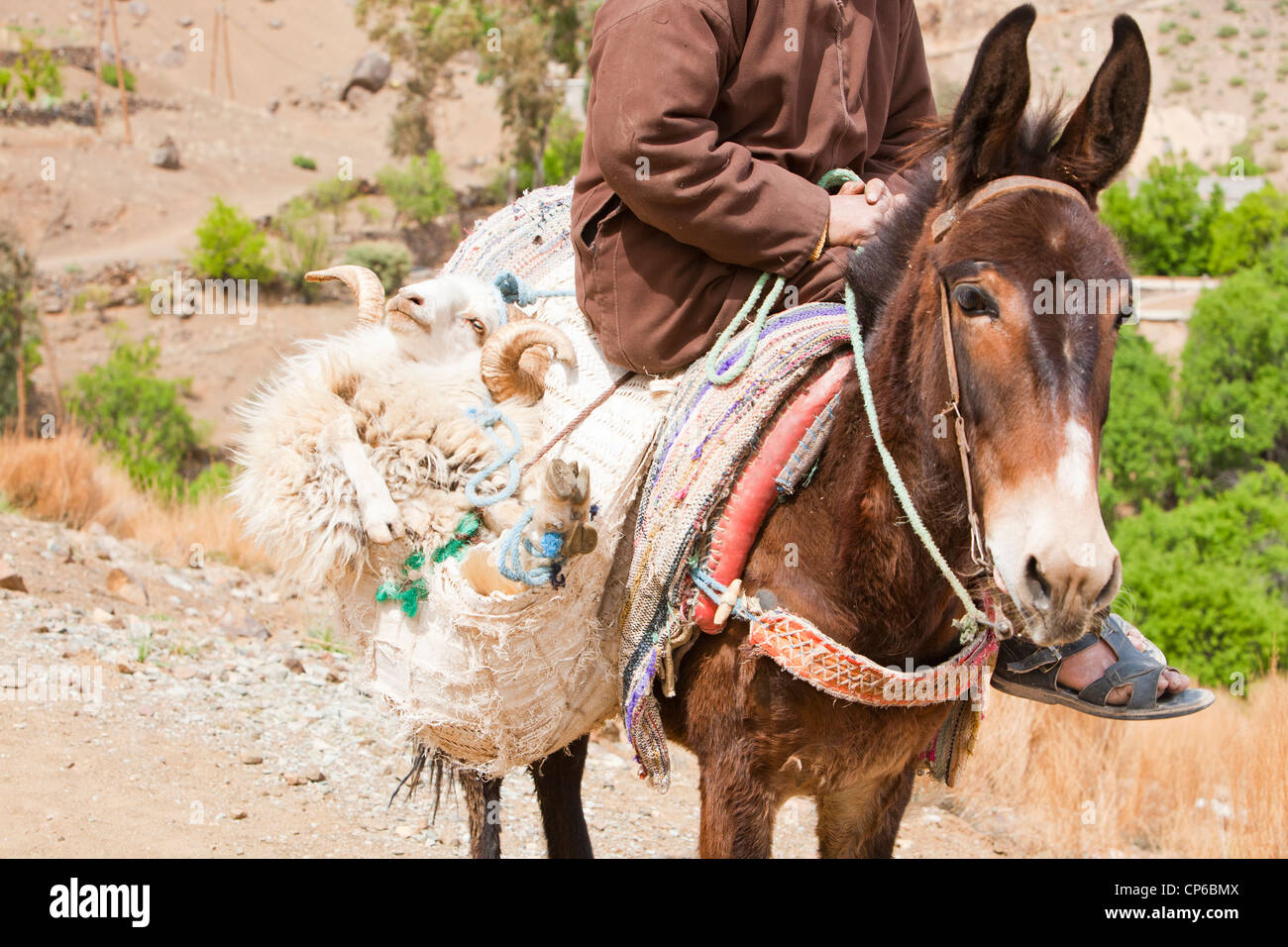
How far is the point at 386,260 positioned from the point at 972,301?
26.4 m

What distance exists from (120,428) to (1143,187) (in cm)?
2452

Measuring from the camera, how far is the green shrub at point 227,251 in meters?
25.3

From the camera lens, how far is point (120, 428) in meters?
18.5

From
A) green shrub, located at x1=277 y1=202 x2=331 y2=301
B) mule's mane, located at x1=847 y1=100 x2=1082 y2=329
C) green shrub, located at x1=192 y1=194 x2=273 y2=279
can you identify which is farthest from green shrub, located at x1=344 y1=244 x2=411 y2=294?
mule's mane, located at x1=847 y1=100 x2=1082 y2=329

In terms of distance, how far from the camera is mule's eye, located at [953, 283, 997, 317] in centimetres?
184

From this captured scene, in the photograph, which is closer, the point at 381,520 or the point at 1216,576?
the point at 381,520

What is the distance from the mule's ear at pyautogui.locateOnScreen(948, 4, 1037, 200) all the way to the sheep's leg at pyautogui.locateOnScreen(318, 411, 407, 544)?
135 centimetres

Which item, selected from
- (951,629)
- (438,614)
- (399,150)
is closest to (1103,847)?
(951,629)

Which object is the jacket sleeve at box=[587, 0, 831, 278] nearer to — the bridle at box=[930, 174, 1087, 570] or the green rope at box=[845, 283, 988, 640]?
the green rope at box=[845, 283, 988, 640]

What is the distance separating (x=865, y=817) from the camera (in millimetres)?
2781

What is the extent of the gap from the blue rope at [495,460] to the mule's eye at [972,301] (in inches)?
43.3

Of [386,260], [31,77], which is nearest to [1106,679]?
[386,260]

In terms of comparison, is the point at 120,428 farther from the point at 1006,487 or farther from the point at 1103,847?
the point at 1006,487

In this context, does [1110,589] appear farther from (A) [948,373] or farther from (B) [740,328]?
(B) [740,328]
